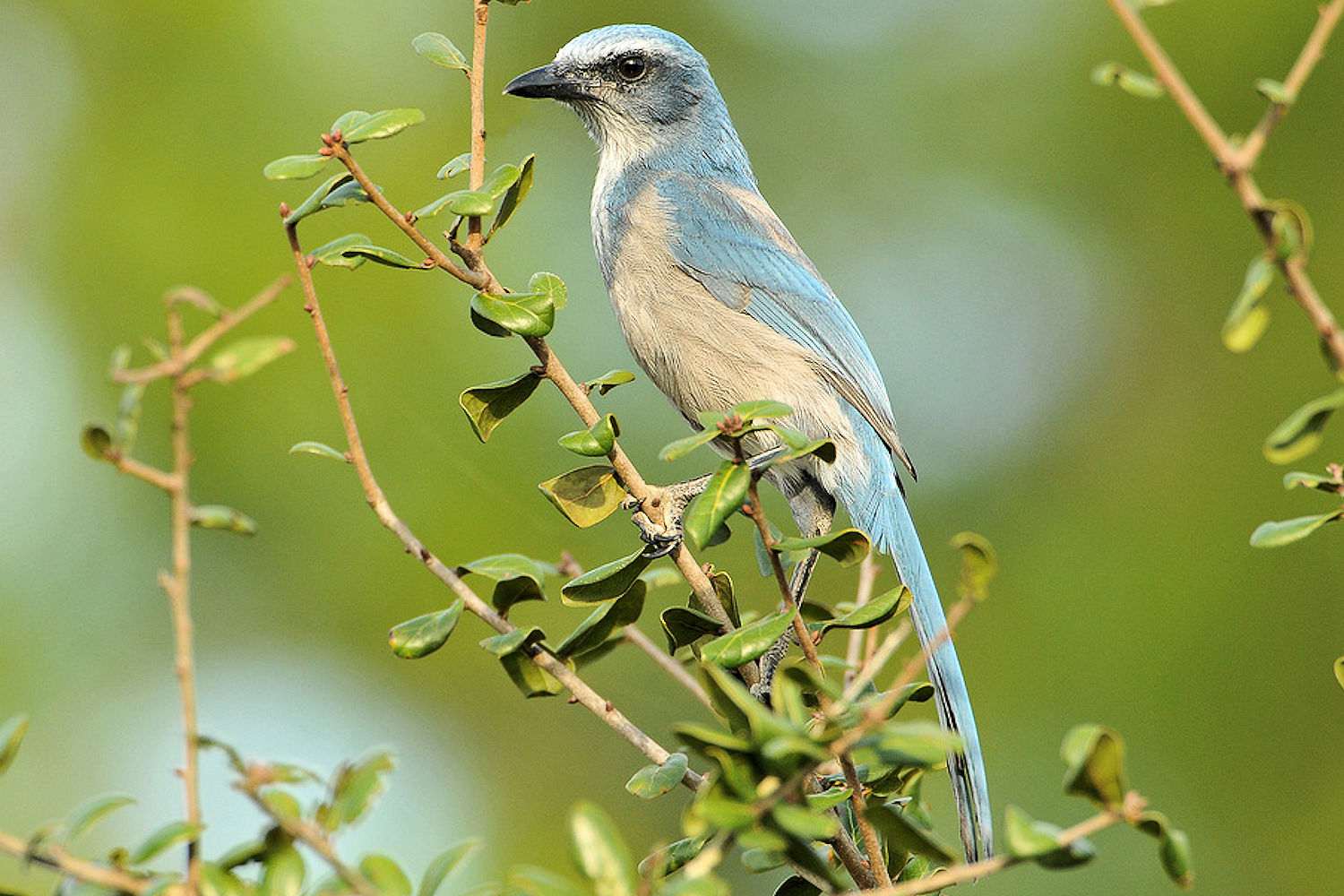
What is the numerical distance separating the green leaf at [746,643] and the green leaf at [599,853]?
634 mm

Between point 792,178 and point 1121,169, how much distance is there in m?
1.91

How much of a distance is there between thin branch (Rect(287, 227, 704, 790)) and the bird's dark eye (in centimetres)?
297

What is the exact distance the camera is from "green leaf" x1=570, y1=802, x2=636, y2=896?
4.95 ft

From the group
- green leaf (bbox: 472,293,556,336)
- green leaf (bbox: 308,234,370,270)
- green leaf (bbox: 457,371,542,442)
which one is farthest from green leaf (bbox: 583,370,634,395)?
green leaf (bbox: 308,234,370,270)

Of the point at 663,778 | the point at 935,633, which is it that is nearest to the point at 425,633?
the point at 663,778

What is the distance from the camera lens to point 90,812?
5.45ft

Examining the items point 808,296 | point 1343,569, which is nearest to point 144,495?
point 808,296

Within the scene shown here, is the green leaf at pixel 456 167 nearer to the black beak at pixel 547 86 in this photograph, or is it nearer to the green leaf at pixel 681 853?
the green leaf at pixel 681 853

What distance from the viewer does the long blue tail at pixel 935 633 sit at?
3.09m

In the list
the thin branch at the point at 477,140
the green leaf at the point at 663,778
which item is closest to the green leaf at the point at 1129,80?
the thin branch at the point at 477,140

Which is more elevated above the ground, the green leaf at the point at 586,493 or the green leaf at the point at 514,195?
the green leaf at the point at 514,195

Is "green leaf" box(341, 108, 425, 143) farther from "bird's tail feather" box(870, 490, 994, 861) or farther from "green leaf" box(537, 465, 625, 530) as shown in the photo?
"bird's tail feather" box(870, 490, 994, 861)

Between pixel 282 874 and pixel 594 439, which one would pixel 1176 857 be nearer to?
pixel 282 874

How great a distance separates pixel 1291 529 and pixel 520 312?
1.25 m
